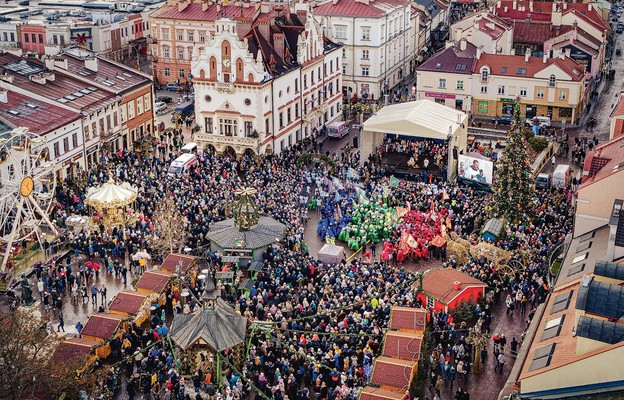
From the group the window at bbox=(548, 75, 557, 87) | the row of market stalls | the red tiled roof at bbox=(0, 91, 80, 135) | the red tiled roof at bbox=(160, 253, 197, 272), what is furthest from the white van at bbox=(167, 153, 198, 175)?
the window at bbox=(548, 75, 557, 87)

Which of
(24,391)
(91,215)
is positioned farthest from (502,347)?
(91,215)

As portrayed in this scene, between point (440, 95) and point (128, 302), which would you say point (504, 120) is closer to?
point (440, 95)

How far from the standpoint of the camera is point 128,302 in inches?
1925

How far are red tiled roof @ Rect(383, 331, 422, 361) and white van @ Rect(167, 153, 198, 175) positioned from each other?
30.8 metres

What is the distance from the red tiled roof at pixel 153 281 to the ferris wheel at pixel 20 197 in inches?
360

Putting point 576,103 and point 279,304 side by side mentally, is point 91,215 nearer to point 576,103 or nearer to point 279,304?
point 279,304

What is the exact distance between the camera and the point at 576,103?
87.1 meters

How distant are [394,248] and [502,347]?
517 inches

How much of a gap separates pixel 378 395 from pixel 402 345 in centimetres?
485

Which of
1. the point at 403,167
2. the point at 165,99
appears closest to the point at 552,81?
the point at 403,167

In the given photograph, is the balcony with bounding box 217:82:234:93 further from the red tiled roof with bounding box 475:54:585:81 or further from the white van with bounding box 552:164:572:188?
the red tiled roof with bounding box 475:54:585:81

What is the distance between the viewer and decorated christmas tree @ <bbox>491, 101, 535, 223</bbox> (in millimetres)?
59406

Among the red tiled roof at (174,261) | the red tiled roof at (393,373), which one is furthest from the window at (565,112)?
the red tiled roof at (393,373)

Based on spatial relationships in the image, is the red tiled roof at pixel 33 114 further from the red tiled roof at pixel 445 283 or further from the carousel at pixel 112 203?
the red tiled roof at pixel 445 283
